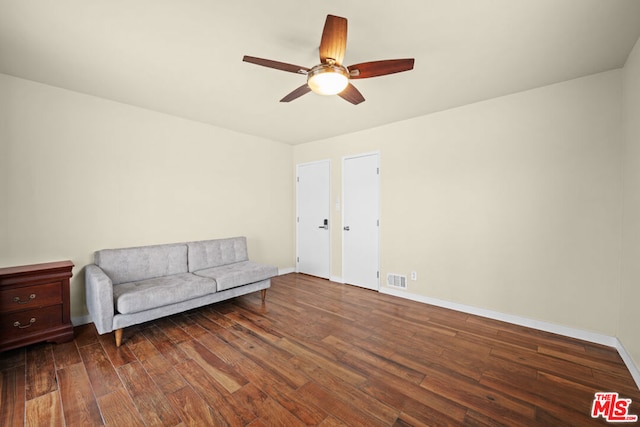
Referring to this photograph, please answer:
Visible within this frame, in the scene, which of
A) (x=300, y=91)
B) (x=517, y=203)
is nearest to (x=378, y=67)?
(x=300, y=91)

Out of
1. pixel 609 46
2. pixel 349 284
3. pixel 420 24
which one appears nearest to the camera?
pixel 420 24

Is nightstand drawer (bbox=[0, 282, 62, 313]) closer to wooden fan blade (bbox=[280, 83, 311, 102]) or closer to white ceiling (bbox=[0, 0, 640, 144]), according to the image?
white ceiling (bbox=[0, 0, 640, 144])

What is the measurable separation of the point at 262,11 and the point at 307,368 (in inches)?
104

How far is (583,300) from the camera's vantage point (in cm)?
260

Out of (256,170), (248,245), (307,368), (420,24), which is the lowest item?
(307,368)

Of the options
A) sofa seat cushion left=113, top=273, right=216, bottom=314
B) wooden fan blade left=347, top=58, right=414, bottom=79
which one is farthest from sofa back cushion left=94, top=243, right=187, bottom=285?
wooden fan blade left=347, top=58, right=414, bottom=79

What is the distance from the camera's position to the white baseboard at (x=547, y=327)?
2.17 metres

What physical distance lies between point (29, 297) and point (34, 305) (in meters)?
0.09

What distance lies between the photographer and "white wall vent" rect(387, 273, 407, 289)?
3840mm

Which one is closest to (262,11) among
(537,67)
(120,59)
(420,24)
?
(420,24)

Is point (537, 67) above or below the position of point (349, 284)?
above

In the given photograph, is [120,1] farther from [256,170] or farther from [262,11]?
[256,170]

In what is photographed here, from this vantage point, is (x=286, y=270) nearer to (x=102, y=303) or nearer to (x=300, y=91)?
(x=102, y=303)

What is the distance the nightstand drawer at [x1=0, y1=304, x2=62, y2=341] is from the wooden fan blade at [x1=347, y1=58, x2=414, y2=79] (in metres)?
3.42
